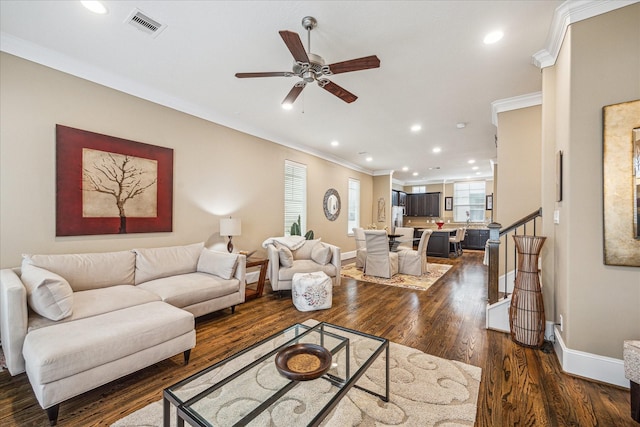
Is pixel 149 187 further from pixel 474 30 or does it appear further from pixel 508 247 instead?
pixel 508 247

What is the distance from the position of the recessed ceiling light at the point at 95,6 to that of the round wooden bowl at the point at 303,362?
2.86 meters

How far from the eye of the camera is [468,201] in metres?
10.4

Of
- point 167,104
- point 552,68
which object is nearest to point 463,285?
point 552,68

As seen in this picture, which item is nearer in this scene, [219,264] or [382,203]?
[219,264]

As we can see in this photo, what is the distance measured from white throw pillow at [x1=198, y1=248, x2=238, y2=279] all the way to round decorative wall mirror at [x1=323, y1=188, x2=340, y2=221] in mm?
3734

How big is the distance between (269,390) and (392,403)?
2.89 ft

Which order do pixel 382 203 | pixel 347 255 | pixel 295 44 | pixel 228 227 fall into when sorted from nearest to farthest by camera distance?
1. pixel 295 44
2. pixel 228 227
3. pixel 347 255
4. pixel 382 203

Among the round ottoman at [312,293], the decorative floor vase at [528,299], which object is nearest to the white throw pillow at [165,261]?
the round ottoman at [312,293]

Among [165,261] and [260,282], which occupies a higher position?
[165,261]

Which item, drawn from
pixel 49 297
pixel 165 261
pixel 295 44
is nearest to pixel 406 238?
pixel 165 261

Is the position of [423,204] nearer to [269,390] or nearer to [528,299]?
[528,299]

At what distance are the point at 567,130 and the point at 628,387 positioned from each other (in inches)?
76.1

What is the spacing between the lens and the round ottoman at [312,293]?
136 inches

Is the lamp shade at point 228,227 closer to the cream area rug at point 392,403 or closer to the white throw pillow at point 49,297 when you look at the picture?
the white throw pillow at point 49,297
